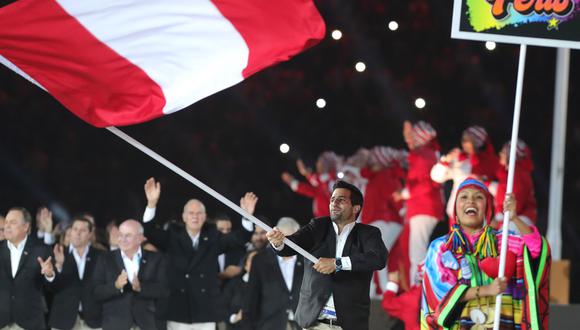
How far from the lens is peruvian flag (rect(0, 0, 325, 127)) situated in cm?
902

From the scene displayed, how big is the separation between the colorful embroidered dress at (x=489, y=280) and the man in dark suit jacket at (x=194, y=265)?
12.2ft

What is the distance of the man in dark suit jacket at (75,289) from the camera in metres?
12.6

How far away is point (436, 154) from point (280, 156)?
483 cm

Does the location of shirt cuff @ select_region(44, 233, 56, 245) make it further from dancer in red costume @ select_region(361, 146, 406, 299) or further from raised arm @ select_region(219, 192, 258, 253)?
dancer in red costume @ select_region(361, 146, 406, 299)

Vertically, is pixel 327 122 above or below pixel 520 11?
above

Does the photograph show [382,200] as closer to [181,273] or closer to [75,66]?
[181,273]

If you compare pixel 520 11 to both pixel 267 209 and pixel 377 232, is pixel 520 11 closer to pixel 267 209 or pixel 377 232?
pixel 377 232

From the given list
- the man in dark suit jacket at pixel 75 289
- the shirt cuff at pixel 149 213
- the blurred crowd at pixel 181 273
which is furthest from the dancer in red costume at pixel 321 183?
the shirt cuff at pixel 149 213

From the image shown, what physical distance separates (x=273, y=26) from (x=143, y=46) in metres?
0.86

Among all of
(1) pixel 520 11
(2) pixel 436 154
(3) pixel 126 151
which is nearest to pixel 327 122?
(3) pixel 126 151

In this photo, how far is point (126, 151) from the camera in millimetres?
18703

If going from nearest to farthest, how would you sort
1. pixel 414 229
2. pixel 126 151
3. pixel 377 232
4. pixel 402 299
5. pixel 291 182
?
pixel 377 232, pixel 402 299, pixel 414 229, pixel 291 182, pixel 126 151

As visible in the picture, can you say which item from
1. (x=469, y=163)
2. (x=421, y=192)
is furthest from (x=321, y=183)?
(x=469, y=163)

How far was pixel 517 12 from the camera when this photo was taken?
939 centimetres
